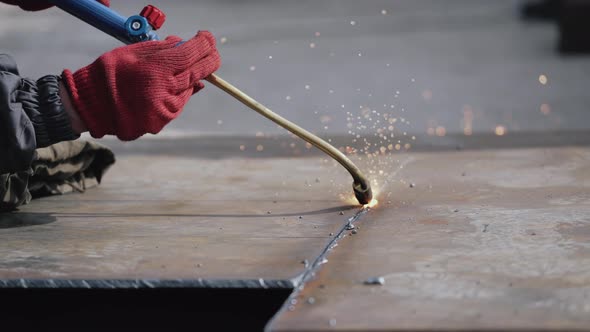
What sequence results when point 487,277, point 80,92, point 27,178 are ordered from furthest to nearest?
point 27,178 < point 80,92 < point 487,277

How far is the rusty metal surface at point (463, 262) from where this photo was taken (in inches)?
49.4

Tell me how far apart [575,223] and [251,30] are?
6673 mm

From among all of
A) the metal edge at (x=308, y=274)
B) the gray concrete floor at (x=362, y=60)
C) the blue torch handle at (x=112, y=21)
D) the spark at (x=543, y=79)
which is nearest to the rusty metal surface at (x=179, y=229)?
the metal edge at (x=308, y=274)

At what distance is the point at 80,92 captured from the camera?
1.77 metres

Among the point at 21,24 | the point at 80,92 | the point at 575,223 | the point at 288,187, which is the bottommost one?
the point at 21,24

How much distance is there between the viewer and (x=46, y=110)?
5.88 feet

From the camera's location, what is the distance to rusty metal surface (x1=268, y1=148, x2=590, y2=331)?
1255mm

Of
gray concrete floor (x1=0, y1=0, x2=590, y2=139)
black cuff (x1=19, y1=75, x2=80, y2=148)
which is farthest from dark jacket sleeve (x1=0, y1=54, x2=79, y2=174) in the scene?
gray concrete floor (x1=0, y1=0, x2=590, y2=139)

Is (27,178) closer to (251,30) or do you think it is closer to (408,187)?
(408,187)

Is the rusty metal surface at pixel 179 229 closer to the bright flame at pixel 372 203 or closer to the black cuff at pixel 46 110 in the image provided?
the bright flame at pixel 372 203

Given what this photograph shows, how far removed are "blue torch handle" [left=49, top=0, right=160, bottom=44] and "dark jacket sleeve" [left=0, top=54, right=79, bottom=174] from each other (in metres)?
0.17

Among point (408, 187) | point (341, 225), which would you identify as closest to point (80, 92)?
point (341, 225)

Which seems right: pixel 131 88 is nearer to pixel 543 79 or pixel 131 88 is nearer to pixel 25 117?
pixel 25 117

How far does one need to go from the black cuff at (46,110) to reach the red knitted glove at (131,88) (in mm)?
37
